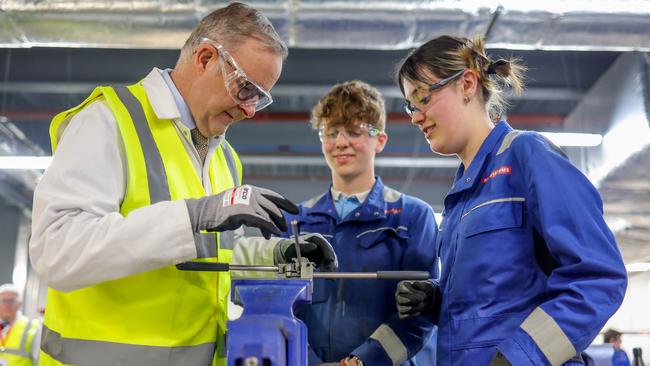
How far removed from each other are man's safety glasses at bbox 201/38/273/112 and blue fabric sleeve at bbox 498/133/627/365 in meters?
0.72

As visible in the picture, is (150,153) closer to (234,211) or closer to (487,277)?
(234,211)

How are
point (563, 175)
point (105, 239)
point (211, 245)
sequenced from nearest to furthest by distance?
point (105, 239)
point (563, 175)
point (211, 245)

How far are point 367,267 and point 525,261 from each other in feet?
2.43

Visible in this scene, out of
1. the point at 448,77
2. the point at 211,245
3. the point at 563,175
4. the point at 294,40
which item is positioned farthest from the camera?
the point at 294,40

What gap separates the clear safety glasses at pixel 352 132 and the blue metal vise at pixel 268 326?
3.39ft

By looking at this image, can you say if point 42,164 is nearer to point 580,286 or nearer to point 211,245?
point 211,245

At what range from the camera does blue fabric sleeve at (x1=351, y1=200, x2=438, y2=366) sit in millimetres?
1845

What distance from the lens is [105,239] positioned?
1.20 meters

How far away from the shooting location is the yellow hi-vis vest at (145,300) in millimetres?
1320

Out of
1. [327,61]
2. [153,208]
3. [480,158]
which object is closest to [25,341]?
[327,61]

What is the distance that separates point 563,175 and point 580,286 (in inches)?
9.8

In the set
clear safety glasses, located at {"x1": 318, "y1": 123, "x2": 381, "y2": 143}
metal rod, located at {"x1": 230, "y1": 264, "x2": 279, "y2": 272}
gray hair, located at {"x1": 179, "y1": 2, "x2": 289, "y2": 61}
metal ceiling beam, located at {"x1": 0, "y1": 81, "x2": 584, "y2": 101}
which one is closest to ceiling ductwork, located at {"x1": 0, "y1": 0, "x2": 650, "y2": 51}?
clear safety glasses, located at {"x1": 318, "y1": 123, "x2": 381, "y2": 143}

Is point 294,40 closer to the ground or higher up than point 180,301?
higher up

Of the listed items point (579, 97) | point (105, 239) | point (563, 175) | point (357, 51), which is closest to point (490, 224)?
point (563, 175)
